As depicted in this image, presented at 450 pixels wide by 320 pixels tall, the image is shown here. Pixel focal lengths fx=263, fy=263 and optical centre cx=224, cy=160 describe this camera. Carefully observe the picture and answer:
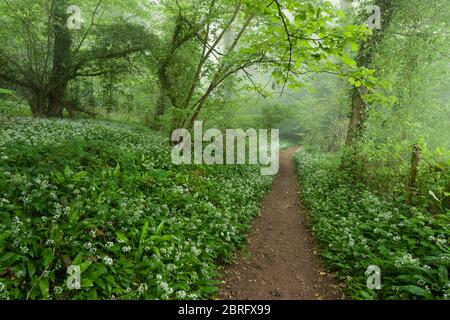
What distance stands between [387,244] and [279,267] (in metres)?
2.37

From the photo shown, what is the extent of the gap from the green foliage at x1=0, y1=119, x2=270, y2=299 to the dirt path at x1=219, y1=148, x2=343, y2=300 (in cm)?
42

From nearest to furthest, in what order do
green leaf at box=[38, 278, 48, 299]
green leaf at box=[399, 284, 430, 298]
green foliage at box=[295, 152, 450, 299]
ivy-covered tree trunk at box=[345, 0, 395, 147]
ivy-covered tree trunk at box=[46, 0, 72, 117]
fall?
green leaf at box=[38, 278, 48, 299], green leaf at box=[399, 284, 430, 298], green foliage at box=[295, 152, 450, 299], ivy-covered tree trunk at box=[345, 0, 395, 147], ivy-covered tree trunk at box=[46, 0, 72, 117]

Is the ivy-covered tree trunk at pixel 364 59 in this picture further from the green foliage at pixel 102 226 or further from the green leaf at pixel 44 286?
the green leaf at pixel 44 286

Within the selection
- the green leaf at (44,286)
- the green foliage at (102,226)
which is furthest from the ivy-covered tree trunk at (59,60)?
the green leaf at (44,286)

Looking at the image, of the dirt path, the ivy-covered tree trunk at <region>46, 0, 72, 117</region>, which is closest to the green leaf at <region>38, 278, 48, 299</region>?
the dirt path

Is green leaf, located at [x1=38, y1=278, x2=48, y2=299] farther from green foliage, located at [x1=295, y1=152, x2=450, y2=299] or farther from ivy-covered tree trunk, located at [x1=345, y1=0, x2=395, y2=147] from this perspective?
ivy-covered tree trunk, located at [x1=345, y1=0, x2=395, y2=147]

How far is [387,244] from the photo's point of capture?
5672 mm

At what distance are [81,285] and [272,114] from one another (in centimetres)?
2115

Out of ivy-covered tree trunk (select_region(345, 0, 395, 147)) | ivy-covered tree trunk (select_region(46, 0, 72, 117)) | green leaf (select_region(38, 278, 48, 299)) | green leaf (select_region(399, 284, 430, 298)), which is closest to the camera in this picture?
green leaf (select_region(38, 278, 48, 299))

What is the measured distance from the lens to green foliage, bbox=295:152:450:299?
4252 mm

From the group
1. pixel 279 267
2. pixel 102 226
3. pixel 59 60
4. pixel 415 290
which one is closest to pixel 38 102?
pixel 59 60

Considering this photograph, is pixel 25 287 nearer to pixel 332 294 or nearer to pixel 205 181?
pixel 332 294

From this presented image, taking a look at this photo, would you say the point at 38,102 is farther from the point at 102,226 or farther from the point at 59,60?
the point at 102,226

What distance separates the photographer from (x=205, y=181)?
9.30m
